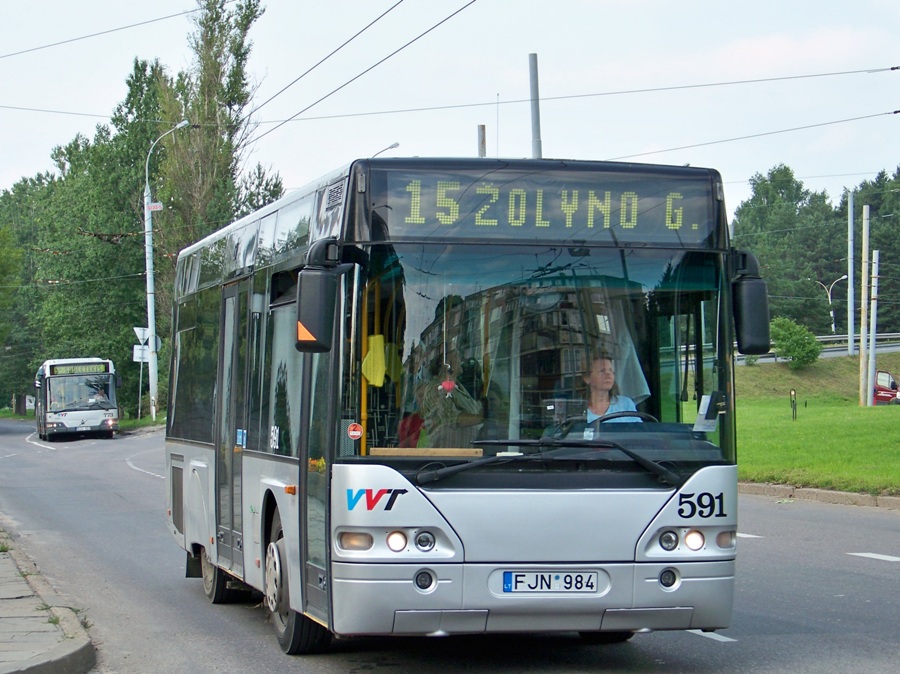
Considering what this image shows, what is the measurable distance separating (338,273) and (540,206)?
1140 millimetres

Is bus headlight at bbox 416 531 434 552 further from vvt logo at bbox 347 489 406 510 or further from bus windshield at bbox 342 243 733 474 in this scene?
bus windshield at bbox 342 243 733 474

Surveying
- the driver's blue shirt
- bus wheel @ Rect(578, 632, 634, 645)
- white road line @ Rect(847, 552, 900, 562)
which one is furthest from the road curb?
the driver's blue shirt

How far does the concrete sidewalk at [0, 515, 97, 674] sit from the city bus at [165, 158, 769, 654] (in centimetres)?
144

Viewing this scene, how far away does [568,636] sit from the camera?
8.72 meters

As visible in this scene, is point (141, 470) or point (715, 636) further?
point (141, 470)

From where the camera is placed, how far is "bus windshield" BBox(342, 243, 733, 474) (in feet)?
21.9

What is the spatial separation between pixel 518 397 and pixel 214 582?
15.3 feet

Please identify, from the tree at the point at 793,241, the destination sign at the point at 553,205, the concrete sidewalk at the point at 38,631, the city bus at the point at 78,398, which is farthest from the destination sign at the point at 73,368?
the tree at the point at 793,241

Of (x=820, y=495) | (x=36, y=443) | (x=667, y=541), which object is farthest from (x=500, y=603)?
(x=36, y=443)

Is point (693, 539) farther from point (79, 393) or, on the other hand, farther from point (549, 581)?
point (79, 393)

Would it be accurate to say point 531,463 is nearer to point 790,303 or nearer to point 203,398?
point 203,398

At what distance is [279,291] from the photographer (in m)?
8.26

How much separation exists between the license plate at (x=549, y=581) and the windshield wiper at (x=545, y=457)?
0.57m

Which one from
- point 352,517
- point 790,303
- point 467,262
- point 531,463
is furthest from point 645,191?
point 790,303
